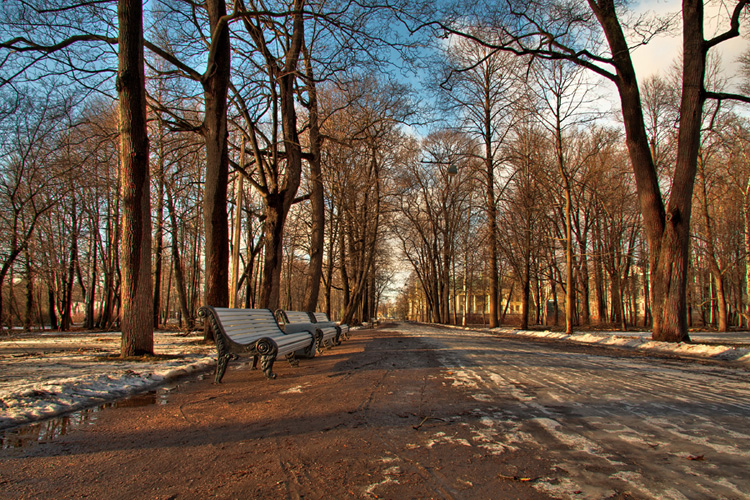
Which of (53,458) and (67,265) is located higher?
(67,265)

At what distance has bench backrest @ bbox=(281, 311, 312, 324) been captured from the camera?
863 cm

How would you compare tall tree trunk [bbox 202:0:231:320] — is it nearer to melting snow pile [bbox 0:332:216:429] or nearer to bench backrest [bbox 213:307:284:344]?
Answer: melting snow pile [bbox 0:332:216:429]

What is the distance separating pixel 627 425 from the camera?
320 centimetres

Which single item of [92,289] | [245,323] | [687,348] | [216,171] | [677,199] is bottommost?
[687,348]

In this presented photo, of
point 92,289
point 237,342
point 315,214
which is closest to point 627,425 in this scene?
point 237,342

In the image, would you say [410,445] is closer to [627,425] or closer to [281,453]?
[281,453]

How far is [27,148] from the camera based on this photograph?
67.8 feet

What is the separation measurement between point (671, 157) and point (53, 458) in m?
28.2

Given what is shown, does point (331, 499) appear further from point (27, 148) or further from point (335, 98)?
point (27, 148)

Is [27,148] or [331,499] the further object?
[27,148]

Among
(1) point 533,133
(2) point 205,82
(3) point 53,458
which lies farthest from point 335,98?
(3) point 53,458

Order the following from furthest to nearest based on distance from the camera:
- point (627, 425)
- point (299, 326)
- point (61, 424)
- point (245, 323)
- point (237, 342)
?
1. point (299, 326)
2. point (245, 323)
3. point (237, 342)
4. point (61, 424)
5. point (627, 425)

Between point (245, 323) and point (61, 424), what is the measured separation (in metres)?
2.85

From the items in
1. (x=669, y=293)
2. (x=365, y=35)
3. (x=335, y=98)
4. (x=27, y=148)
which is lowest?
(x=669, y=293)
